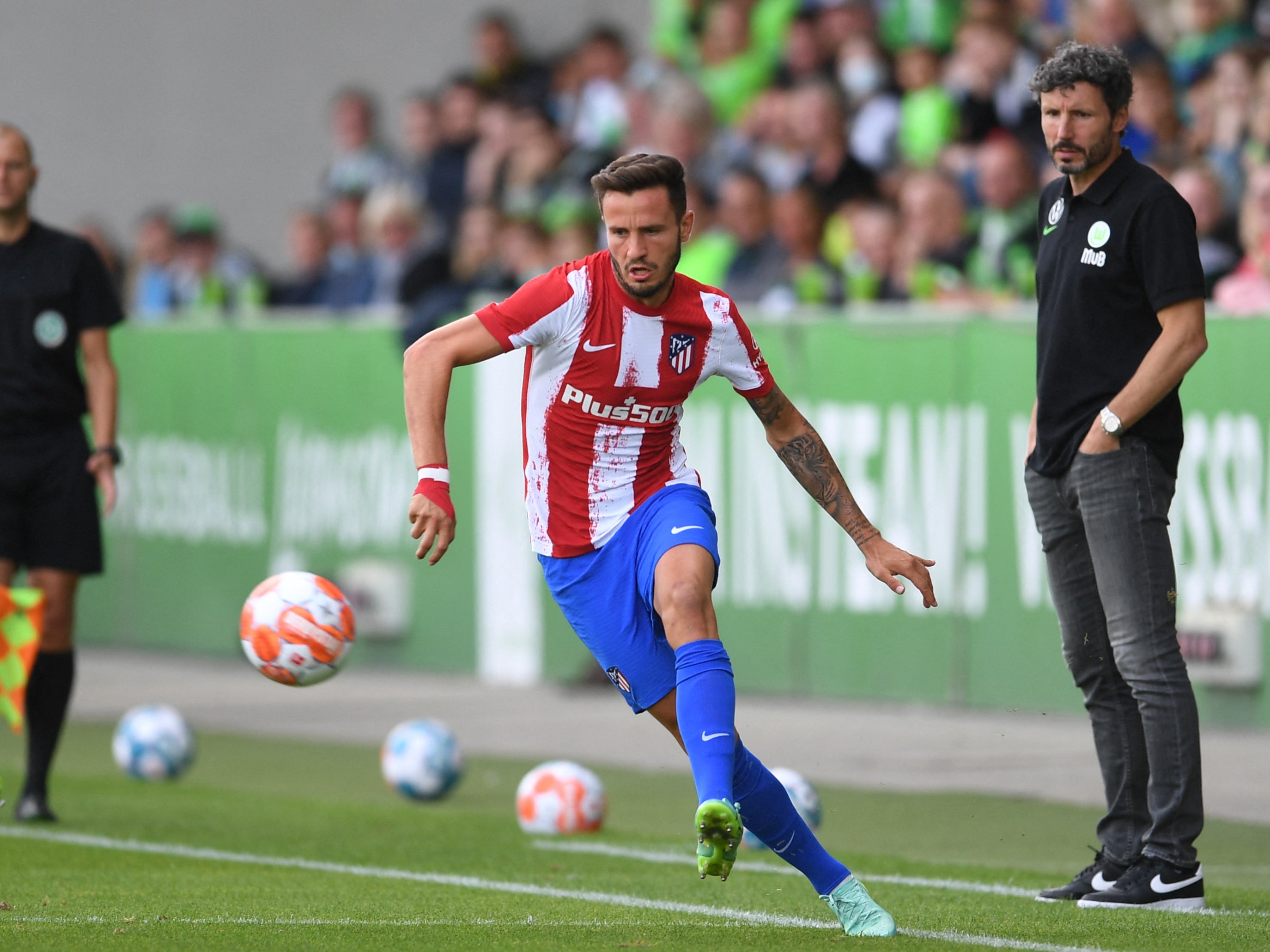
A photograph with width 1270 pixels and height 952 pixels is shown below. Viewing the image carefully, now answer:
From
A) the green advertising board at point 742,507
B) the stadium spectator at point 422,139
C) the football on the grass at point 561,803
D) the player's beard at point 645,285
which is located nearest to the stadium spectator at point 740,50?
the stadium spectator at point 422,139

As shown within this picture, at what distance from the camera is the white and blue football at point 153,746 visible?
1035 cm

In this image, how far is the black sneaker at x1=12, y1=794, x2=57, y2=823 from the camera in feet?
29.3

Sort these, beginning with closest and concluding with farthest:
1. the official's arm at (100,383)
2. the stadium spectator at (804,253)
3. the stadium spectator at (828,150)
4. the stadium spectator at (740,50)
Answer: the official's arm at (100,383), the stadium spectator at (804,253), the stadium spectator at (828,150), the stadium spectator at (740,50)

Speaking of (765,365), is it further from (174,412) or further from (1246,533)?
(174,412)

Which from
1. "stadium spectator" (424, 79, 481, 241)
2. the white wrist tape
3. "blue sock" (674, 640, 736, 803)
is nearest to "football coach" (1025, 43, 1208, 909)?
"blue sock" (674, 640, 736, 803)

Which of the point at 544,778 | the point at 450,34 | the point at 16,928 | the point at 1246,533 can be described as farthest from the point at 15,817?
the point at 450,34

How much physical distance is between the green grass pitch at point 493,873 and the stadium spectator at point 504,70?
9.58 meters

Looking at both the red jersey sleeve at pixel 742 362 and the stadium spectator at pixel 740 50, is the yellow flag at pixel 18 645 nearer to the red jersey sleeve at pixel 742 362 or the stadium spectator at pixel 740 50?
the red jersey sleeve at pixel 742 362

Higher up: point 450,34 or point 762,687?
point 450,34

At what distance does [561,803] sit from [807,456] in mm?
2593

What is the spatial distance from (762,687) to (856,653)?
0.70 meters

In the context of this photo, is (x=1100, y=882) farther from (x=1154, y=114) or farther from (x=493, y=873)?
(x=1154, y=114)

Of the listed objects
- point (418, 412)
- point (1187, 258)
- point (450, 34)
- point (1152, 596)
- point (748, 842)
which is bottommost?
point (748, 842)

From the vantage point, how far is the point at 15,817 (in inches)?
353
